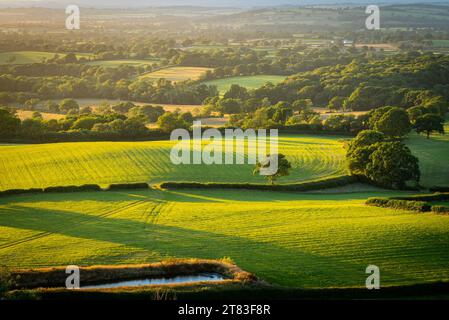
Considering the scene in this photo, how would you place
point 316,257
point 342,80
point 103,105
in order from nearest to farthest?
point 316,257, point 103,105, point 342,80

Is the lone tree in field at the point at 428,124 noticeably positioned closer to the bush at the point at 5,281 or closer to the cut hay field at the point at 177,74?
the bush at the point at 5,281

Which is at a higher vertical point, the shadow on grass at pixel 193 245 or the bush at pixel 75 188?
the bush at pixel 75 188

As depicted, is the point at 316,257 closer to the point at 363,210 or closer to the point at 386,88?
the point at 363,210

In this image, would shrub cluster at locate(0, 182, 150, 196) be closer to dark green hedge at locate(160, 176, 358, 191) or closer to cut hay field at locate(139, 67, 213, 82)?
dark green hedge at locate(160, 176, 358, 191)

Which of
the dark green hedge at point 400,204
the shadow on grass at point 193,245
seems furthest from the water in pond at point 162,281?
the dark green hedge at point 400,204

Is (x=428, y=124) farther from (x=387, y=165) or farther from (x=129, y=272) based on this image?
(x=129, y=272)

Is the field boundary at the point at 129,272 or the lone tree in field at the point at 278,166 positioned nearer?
the field boundary at the point at 129,272
